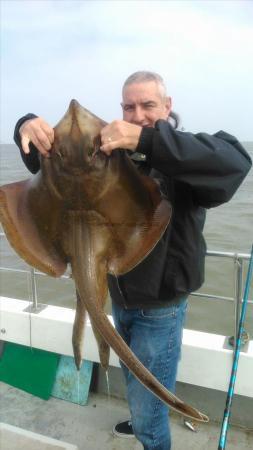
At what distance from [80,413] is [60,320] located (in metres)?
0.86

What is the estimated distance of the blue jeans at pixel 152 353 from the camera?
7.91 feet

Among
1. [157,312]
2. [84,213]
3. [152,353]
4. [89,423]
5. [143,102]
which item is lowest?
[89,423]

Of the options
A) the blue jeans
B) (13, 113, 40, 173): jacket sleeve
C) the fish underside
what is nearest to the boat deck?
the blue jeans

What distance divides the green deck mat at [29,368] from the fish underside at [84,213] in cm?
232

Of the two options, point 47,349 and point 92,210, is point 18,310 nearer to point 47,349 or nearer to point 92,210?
point 47,349

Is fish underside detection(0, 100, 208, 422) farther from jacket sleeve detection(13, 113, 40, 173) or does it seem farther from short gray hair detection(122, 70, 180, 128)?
short gray hair detection(122, 70, 180, 128)

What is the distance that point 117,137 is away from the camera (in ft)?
5.70

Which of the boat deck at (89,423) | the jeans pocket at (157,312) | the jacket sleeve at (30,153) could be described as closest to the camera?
the jacket sleeve at (30,153)

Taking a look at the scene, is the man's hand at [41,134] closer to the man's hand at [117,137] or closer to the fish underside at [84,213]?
the fish underside at [84,213]

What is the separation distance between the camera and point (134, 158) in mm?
2107

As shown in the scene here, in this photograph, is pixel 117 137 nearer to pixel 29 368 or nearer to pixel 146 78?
pixel 146 78

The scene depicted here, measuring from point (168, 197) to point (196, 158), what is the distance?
1.44 ft

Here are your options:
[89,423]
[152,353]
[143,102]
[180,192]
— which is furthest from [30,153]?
[89,423]

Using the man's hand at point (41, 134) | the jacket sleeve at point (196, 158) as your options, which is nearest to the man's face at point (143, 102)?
the jacket sleeve at point (196, 158)
